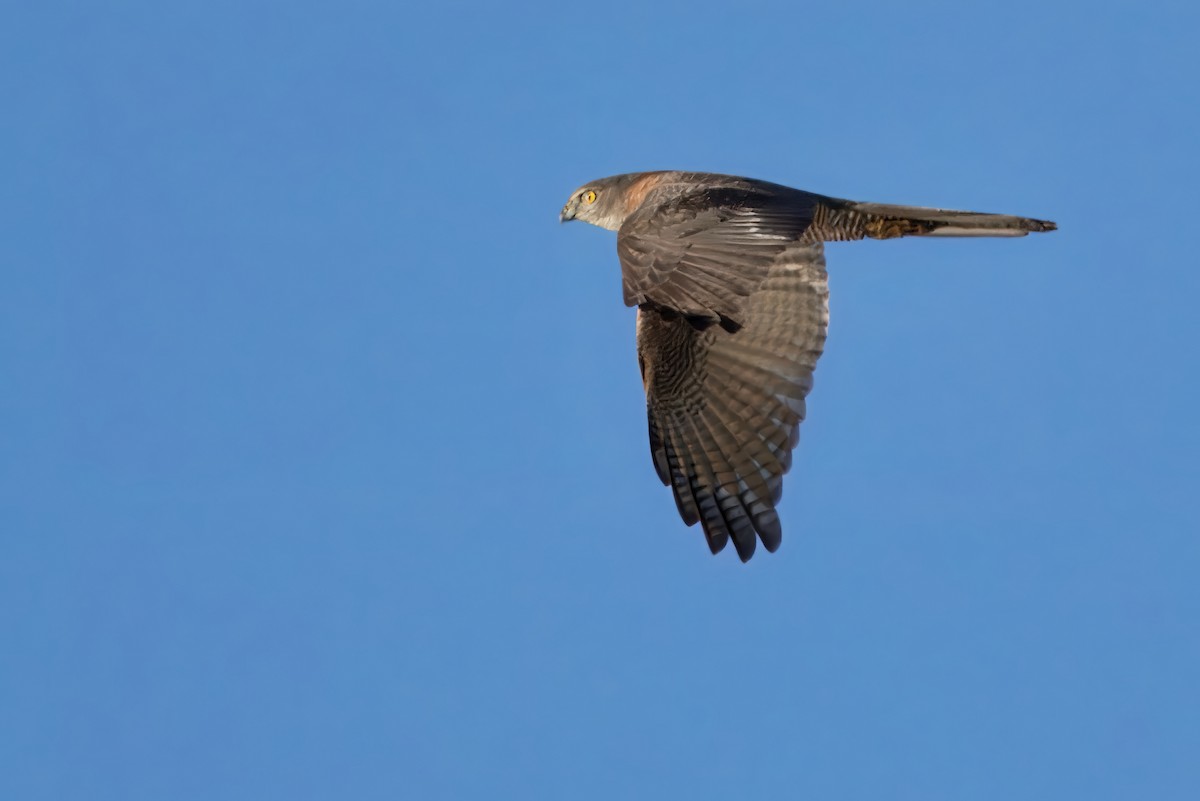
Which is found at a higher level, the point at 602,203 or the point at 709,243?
the point at 602,203

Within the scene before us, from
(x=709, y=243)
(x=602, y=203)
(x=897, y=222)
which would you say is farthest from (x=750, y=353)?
(x=602, y=203)

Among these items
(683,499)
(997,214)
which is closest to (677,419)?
(683,499)

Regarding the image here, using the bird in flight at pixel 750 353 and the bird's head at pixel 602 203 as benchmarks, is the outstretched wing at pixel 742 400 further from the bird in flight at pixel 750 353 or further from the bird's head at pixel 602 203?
the bird's head at pixel 602 203

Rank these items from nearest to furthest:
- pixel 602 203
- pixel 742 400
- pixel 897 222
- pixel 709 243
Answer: pixel 709 243
pixel 897 222
pixel 742 400
pixel 602 203

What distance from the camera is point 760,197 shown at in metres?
10.4

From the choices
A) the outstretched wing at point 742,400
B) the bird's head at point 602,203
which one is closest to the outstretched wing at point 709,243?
the outstretched wing at point 742,400

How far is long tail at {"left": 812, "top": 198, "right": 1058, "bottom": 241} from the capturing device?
404 inches

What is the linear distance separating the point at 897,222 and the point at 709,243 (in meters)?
1.83

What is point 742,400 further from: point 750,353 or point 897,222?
point 897,222

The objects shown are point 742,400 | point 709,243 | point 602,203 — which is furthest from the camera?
point 602,203

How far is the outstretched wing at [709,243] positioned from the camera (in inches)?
357

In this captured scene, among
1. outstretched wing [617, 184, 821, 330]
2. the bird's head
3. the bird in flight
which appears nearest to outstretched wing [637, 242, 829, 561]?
the bird in flight

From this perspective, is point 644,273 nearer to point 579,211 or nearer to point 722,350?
point 722,350

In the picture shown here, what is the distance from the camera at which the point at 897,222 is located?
10.7 metres
